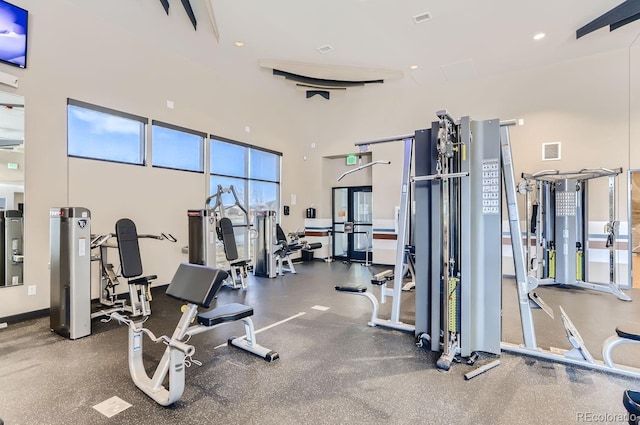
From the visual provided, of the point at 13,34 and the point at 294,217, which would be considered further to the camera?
the point at 294,217

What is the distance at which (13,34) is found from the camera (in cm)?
393

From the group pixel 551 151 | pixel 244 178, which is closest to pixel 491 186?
pixel 551 151

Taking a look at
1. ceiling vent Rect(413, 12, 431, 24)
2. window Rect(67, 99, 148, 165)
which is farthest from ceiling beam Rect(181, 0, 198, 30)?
ceiling vent Rect(413, 12, 431, 24)

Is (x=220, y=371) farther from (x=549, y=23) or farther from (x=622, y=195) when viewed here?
(x=622, y=195)

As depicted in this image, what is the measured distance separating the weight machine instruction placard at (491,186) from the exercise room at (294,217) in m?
0.02

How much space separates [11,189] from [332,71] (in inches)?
207

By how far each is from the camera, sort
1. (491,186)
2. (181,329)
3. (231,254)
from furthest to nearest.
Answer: (231,254), (491,186), (181,329)

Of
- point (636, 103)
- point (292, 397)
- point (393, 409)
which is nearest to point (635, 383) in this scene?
point (393, 409)

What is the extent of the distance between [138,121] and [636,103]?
27.3ft

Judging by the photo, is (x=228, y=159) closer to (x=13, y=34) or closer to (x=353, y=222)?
(x=353, y=222)

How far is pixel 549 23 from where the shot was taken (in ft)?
15.7

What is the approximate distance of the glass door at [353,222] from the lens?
8.62 meters

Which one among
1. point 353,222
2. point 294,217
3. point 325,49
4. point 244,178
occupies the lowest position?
point 353,222

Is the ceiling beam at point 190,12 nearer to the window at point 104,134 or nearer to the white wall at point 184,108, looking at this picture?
the white wall at point 184,108
